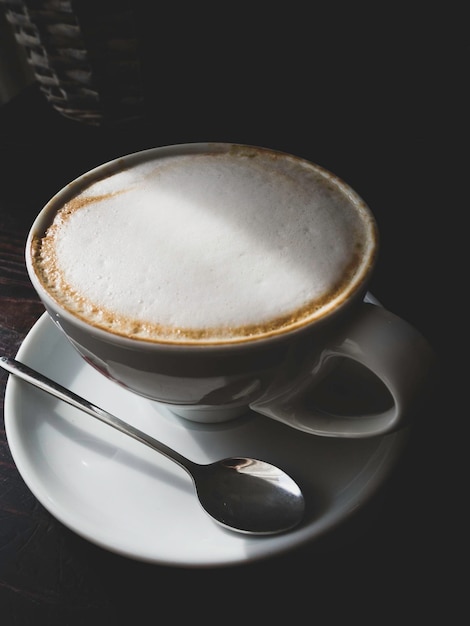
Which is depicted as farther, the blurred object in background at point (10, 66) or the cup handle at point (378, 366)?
the blurred object in background at point (10, 66)

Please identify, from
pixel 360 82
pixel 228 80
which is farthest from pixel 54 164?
pixel 360 82

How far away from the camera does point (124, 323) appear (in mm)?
526

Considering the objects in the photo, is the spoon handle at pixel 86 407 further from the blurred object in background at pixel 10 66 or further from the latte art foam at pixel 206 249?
the blurred object in background at pixel 10 66

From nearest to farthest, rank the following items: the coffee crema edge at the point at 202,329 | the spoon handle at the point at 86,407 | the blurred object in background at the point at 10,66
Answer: the coffee crema edge at the point at 202,329 < the spoon handle at the point at 86,407 < the blurred object in background at the point at 10,66

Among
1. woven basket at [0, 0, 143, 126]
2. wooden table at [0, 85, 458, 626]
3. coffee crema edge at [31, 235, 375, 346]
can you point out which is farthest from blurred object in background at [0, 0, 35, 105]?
coffee crema edge at [31, 235, 375, 346]

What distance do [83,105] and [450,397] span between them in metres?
0.95

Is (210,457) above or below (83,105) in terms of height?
below

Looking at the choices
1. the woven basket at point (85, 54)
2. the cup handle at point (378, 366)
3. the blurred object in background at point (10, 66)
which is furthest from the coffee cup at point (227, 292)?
the blurred object in background at point (10, 66)

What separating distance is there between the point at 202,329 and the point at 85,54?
2.62 ft

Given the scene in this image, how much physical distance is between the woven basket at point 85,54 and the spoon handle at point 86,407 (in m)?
0.68

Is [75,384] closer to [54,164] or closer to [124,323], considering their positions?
[124,323]

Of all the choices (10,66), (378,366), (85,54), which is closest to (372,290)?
(378,366)

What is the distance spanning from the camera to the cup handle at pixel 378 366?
0.52 m

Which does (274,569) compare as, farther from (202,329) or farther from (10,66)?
(10,66)
